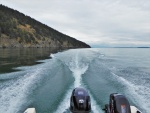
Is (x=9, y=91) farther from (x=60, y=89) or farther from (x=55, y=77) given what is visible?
(x=55, y=77)

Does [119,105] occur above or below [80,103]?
above

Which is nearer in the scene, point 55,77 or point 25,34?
point 55,77

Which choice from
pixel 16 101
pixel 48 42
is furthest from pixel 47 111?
pixel 48 42

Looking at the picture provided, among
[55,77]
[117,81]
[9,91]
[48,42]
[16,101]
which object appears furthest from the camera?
[48,42]

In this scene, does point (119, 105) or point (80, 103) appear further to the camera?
point (80, 103)

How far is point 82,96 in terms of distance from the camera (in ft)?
51.1

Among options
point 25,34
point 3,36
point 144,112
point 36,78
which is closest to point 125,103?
point 144,112

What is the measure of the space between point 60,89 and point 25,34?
148m

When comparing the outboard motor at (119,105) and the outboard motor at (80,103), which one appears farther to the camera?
the outboard motor at (80,103)

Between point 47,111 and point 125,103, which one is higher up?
point 125,103

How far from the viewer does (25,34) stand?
166500 mm

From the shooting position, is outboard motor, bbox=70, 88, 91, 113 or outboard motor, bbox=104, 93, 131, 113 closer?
outboard motor, bbox=104, 93, 131, 113

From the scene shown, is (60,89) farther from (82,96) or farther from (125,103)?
(125,103)

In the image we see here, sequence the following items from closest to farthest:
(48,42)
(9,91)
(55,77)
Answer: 1. (9,91)
2. (55,77)
3. (48,42)
